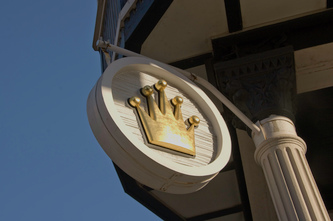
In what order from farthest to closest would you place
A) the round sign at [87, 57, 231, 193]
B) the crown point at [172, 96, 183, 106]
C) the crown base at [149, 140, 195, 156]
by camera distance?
the crown point at [172, 96, 183, 106], the crown base at [149, 140, 195, 156], the round sign at [87, 57, 231, 193]

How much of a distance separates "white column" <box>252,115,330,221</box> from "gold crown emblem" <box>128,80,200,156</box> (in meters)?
0.84

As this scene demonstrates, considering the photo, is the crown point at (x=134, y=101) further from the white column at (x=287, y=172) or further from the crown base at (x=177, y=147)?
the white column at (x=287, y=172)

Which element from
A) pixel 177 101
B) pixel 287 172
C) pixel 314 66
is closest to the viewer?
pixel 287 172

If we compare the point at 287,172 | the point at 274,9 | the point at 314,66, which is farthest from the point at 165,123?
the point at 314,66

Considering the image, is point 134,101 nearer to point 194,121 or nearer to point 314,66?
point 194,121

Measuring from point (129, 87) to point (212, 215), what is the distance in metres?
4.34

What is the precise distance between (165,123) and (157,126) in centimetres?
14

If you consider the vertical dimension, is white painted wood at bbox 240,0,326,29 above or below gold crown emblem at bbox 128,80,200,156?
above

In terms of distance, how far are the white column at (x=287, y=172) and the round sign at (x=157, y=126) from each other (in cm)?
58

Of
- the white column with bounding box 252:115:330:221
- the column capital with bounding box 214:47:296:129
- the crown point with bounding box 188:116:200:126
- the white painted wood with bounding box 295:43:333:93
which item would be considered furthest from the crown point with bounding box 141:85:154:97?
the white painted wood with bounding box 295:43:333:93

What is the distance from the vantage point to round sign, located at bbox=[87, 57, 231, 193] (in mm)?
4145

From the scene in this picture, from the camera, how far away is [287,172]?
492 centimetres

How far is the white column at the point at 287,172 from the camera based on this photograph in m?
4.61

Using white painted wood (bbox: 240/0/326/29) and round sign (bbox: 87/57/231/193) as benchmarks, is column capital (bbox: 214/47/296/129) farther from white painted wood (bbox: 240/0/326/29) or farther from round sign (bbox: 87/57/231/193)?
round sign (bbox: 87/57/231/193)
